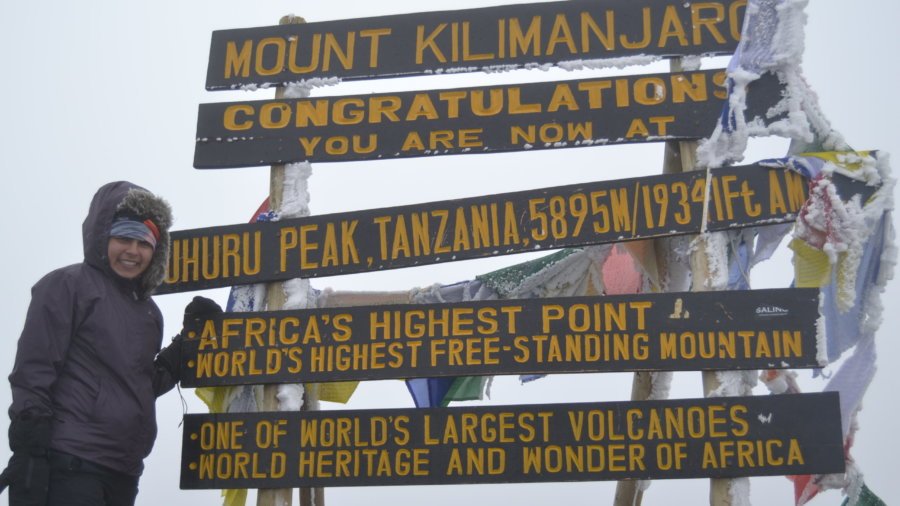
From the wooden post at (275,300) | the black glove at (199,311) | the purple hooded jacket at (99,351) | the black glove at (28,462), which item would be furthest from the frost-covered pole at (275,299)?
Result: the black glove at (28,462)

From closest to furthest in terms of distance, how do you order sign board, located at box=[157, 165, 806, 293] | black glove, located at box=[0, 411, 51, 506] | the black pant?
black glove, located at box=[0, 411, 51, 506], the black pant, sign board, located at box=[157, 165, 806, 293]

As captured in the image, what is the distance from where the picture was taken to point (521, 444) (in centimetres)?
468

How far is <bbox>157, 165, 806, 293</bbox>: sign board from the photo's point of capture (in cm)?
491

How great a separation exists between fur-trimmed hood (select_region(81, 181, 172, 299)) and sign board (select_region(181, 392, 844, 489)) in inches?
31.4

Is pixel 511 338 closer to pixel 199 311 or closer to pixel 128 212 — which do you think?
pixel 199 311

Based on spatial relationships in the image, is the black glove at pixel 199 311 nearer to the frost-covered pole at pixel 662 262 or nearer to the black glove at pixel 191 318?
the black glove at pixel 191 318

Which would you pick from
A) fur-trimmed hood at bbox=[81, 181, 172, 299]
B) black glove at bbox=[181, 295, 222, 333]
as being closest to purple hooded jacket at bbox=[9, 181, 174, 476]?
fur-trimmed hood at bbox=[81, 181, 172, 299]

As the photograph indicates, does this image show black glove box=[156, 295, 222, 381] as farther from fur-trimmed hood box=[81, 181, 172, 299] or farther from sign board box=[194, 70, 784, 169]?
sign board box=[194, 70, 784, 169]

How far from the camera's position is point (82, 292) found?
4625 millimetres

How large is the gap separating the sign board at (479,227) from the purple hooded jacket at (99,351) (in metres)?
0.34

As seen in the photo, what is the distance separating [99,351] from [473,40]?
8.00ft

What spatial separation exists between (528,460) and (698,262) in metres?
1.26

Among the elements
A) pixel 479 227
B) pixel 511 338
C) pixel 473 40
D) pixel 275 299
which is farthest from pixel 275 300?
pixel 473 40

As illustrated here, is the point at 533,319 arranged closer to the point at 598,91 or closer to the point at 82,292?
the point at 598,91
